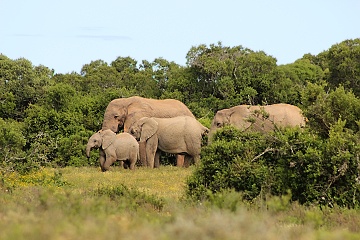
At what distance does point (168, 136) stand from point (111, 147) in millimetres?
3554

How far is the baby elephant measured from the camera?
87.7 ft

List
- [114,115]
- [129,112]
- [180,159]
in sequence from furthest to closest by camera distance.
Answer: [129,112], [114,115], [180,159]

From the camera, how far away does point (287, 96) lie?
4044 cm

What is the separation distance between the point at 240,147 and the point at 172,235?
34.7 feet

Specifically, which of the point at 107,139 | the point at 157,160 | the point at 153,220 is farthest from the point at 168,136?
the point at 153,220

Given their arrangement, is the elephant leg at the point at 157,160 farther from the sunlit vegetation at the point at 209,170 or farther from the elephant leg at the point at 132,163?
the elephant leg at the point at 132,163

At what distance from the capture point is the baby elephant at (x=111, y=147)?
87.7 ft

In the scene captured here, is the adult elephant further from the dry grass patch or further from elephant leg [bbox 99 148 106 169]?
the dry grass patch

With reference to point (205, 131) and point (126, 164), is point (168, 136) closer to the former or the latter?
point (205, 131)

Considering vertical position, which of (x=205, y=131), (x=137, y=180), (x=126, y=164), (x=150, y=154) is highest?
(x=205, y=131)

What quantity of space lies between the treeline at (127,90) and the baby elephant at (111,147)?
144 centimetres

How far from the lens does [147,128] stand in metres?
29.9

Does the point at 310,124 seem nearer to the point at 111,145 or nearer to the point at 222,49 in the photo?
the point at 111,145

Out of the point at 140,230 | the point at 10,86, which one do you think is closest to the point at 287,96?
the point at 10,86
